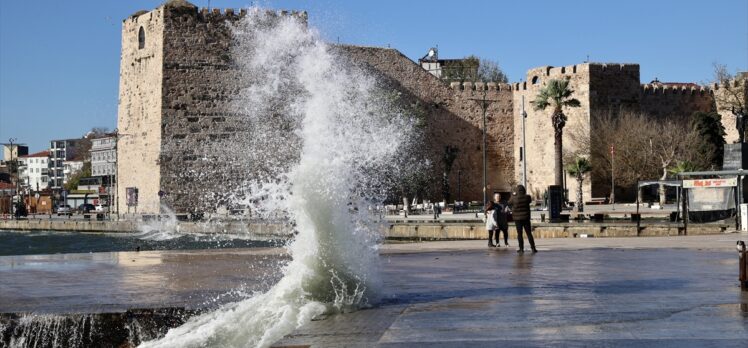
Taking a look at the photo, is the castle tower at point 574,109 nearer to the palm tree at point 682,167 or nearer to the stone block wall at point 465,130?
the stone block wall at point 465,130

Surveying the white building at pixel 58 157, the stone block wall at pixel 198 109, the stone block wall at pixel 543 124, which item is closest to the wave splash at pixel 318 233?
the stone block wall at pixel 198 109

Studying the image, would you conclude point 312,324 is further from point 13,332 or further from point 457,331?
point 13,332

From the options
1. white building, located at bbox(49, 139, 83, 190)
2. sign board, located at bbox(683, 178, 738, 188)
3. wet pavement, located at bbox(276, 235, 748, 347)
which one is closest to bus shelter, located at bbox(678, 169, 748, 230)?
sign board, located at bbox(683, 178, 738, 188)

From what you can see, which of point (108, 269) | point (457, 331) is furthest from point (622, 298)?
point (108, 269)

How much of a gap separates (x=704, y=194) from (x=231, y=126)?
2054 centimetres

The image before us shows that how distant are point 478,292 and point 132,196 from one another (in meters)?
35.5

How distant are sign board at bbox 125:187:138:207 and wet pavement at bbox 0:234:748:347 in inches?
1056

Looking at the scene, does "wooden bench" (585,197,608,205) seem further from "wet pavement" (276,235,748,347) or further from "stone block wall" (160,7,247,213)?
"wet pavement" (276,235,748,347)

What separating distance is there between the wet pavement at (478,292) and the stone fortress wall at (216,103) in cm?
2445

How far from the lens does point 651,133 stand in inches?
1866

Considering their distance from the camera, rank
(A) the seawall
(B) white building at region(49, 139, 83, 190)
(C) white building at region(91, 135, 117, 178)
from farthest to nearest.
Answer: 1. (B) white building at region(49, 139, 83, 190)
2. (C) white building at region(91, 135, 117, 178)
3. (A) the seawall

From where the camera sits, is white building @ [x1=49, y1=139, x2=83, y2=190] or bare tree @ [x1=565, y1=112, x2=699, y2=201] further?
white building @ [x1=49, y1=139, x2=83, y2=190]

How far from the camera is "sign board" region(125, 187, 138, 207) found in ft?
143

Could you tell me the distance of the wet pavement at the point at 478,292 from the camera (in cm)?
717
